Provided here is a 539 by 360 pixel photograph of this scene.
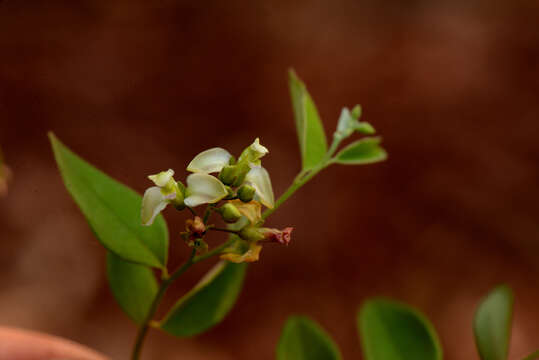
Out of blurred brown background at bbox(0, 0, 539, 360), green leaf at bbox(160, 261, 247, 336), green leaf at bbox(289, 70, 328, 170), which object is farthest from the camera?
blurred brown background at bbox(0, 0, 539, 360)

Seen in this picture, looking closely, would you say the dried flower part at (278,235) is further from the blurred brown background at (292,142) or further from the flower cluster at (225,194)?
the blurred brown background at (292,142)

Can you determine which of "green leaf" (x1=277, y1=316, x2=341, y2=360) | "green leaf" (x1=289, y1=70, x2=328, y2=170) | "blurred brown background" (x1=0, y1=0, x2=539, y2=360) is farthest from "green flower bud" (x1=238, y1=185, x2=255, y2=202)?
"blurred brown background" (x1=0, y1=0, x2=539, y2=360)

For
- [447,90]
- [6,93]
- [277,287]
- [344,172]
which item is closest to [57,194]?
[6,93]

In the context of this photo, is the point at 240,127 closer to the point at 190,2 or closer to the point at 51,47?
the point at 190,2

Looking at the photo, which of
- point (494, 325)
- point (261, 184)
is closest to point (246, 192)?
point (261, 184)

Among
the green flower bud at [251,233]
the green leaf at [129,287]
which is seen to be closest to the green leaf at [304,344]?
the green leaf at [129,287]

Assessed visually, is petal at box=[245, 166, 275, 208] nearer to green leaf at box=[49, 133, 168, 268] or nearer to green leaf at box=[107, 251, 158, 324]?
green leaf at box=[49, 133, 168, 268]
